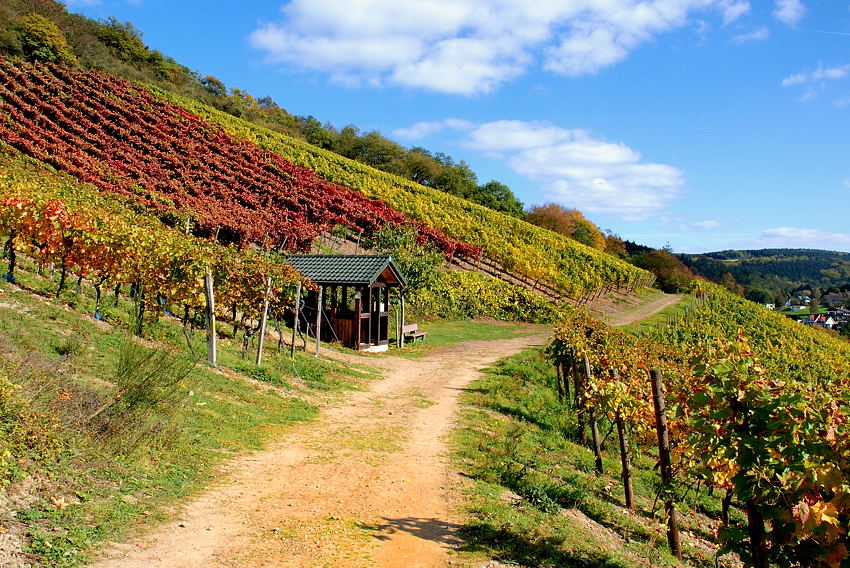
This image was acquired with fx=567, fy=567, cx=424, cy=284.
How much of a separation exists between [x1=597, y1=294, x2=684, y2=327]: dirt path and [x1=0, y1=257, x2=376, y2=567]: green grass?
24909mm

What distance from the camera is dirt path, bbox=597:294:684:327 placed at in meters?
33.7

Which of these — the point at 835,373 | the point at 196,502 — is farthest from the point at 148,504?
the point at 835,373

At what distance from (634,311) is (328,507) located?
37548mm

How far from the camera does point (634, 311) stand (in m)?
39.7

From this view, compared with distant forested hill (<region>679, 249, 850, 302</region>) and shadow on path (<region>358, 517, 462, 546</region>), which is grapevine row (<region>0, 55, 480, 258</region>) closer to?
shadow on path (<region>358, 517, 462, 546</region>)

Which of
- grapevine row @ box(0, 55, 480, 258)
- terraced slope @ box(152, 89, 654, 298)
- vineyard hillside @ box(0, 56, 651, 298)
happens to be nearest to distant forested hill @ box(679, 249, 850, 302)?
terraced slope @ box(152, 89, 654, 298)

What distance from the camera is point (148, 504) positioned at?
4.87 meters

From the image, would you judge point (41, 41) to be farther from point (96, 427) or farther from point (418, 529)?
point (418, 529)

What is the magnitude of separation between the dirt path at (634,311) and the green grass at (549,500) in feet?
70.8

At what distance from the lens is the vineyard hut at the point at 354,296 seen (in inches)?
673

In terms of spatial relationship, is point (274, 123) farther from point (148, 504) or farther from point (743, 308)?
point (148, 504)

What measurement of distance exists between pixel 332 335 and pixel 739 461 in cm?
1462

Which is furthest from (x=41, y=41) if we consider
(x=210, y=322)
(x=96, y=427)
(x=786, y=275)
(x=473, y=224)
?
(x=786, y=275)

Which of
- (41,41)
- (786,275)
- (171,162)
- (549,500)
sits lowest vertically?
(549,500)
